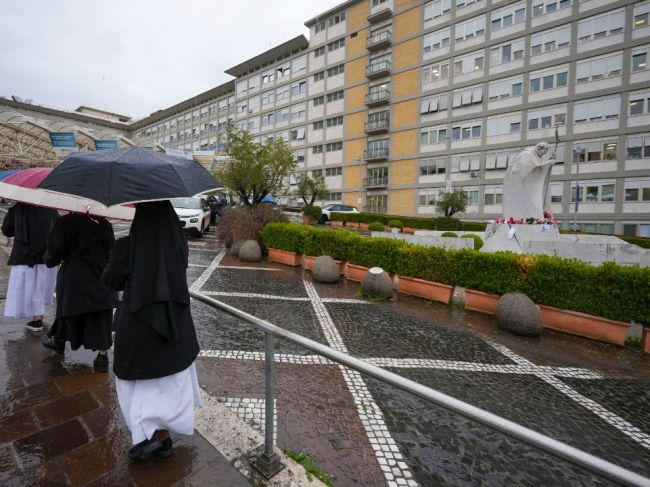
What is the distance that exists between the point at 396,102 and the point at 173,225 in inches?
1442

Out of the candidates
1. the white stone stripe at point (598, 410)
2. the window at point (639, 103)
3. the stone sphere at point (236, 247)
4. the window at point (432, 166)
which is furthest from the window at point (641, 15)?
the white stone stripe at point (598, 410)

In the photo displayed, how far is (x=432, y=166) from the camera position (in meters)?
32.9

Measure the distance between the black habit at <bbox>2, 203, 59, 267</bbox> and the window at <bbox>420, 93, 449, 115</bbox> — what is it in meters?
33.3

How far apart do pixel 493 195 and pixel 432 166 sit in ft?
20.3

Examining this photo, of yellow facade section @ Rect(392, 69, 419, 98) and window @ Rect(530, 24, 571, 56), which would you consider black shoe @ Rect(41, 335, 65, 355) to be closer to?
window @ Rect(530, 24, 571, 56)

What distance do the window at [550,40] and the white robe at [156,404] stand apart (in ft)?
113

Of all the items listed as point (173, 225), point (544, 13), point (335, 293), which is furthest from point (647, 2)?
point (173, 225)

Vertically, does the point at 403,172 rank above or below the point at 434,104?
below

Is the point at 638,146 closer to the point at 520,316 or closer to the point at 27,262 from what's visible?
the point at 520,316

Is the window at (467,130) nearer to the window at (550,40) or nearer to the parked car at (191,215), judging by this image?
the window at (550,40)

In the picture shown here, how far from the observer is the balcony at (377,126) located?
3538 cm

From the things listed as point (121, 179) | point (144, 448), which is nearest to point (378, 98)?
point (121, 179)

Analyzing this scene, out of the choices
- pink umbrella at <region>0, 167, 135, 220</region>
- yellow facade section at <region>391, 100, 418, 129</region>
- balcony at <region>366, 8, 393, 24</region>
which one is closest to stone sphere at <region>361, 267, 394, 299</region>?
pink umbrella at <region>0, 167, 135, 220</region>

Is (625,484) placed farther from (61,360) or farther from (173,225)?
(61,360)
